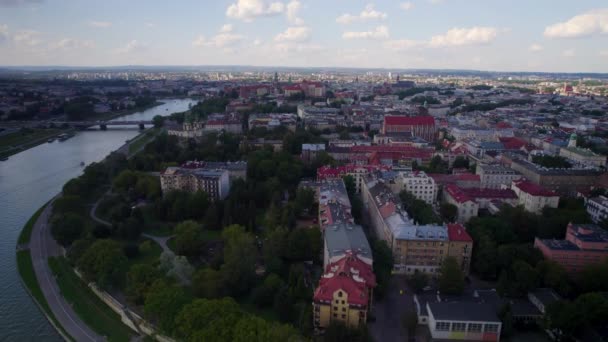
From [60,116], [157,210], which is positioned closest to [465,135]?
[157,210]

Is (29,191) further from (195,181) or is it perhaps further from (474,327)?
(474,327)

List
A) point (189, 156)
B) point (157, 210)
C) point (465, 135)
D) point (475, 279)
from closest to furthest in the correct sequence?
point (475, 279) < point (157, 210) < point (189, 156) < point (465, 135)

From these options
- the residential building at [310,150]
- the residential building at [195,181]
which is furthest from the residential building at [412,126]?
the residential building at [195,181]

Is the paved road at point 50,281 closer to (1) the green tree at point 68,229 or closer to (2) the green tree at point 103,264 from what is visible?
(1) the green tree at point 68,229

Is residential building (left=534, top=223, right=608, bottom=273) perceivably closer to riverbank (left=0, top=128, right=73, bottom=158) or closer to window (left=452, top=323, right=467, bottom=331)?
window (left=452, top=323, right=467, bottom=331)

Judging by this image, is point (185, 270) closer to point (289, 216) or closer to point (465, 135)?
point (289, 216)

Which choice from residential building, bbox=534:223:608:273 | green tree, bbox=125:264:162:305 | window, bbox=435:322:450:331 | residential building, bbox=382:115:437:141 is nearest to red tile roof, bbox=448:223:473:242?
residential building, bbox=534:223:608:273
